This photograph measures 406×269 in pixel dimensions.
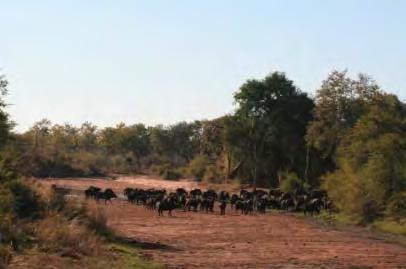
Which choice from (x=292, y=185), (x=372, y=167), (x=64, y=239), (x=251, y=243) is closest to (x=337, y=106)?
(x=292, y=185)

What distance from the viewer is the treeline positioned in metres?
42.6

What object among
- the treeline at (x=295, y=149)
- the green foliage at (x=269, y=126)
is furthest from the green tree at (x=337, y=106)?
the green foliage at (x=269, y=126)

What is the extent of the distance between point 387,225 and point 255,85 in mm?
38066

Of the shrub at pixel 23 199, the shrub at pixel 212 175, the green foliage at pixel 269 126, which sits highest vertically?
the green foliage at pixel 269 126

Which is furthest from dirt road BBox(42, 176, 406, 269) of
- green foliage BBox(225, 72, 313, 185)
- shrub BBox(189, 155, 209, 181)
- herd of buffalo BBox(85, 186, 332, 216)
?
shrub BBox(189, 155, 209, 181)

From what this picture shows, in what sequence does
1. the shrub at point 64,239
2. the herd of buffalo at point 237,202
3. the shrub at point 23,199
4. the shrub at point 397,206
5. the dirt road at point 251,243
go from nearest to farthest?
the shrub at point 64,239
the dirt road at point 251,243
the shrub at point 23,199
the shrub at point 397,206
the herd of buffalo at point 237,202

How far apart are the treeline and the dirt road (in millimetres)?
4046

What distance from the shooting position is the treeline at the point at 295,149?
140 feet

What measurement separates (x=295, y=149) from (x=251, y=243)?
4488cm

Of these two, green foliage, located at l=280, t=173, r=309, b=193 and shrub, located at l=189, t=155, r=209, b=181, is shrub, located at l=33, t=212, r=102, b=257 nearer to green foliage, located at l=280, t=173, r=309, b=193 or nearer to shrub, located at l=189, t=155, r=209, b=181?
green foliage, located at l=280, t=173, r=309, b=193

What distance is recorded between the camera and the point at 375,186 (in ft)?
138

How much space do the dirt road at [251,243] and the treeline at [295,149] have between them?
13.3ft

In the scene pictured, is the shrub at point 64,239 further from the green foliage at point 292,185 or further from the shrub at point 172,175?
the shrub at point 172,175

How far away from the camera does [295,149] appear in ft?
248
